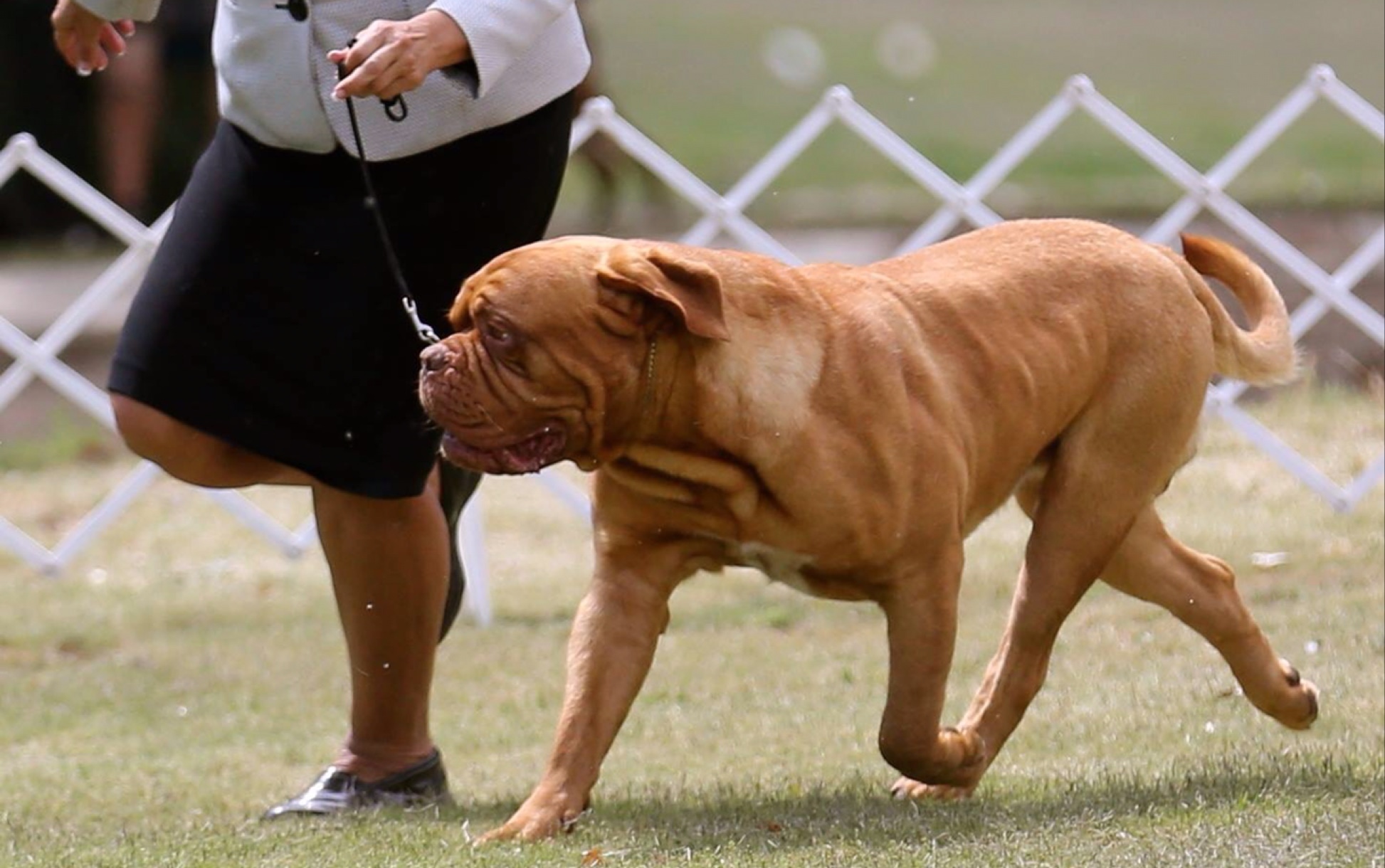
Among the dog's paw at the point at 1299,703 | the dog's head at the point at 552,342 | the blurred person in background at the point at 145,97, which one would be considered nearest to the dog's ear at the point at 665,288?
the dog's head at the point at 552,342

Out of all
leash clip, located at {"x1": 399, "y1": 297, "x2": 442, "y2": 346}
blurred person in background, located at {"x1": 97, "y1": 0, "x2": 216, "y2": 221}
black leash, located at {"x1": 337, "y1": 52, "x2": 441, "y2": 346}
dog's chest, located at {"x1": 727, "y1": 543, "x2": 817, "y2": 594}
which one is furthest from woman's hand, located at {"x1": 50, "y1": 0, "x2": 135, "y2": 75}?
blurred person in background, located at {"x1": 97, "y1": 0, "x2": 216, "y2": 221}

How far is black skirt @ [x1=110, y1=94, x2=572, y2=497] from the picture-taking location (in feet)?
13.5

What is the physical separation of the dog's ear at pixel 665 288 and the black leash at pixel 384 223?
0.43 m

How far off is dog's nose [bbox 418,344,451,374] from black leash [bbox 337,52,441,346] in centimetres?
25

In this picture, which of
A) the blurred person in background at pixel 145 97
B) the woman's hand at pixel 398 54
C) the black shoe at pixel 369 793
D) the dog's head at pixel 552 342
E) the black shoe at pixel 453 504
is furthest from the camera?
the blurred person in background at pixel 145 97

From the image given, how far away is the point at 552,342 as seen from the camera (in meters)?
3.69

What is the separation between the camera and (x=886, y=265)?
4.27 meters

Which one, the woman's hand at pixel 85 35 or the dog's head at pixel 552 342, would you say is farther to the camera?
the woman's hand at pixel 85 35

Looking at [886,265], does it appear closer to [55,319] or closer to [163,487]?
[163,487]

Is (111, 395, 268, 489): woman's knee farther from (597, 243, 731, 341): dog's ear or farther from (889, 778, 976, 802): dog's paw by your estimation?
(889, 778, 976, 802): dog's paw

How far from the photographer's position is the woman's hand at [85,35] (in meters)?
4.41

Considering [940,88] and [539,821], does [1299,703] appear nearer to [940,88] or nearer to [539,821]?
[539,821]

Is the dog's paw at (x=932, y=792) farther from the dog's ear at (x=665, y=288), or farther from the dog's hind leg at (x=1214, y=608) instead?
the dog's ear at (x=665, y=288)

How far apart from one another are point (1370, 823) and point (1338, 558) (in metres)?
2.87
